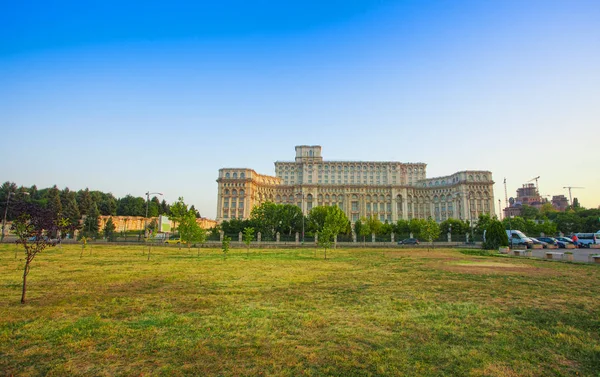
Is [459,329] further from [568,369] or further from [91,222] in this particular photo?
[91,222]

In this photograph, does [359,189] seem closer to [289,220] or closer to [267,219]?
[289,220]

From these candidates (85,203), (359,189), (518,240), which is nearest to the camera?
(518,240)

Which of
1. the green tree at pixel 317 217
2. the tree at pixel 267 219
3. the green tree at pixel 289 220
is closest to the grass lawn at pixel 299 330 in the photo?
the tree at pixel 267 219

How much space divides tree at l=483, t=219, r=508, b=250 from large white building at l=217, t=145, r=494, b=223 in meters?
77.8

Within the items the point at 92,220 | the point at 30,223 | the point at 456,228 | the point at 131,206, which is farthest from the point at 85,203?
the point at 456,228

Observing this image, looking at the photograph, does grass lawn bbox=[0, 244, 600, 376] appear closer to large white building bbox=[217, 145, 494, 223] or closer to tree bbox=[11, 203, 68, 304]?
tree bbox=[11, 203, 68, 304]

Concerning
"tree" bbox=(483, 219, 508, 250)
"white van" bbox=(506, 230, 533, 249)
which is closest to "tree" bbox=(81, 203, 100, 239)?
"tree" bbox=(483, 219, 508, 250)

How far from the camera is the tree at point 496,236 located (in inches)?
1414

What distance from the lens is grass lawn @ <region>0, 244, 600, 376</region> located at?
192 inches

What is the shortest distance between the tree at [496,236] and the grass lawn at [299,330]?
27433 mm

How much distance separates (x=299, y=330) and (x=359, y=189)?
116 meters

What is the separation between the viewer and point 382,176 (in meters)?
125

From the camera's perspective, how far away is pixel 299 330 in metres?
6.54

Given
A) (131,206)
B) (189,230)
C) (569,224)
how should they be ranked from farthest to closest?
1. (131,206)
2. (569,224)
3. (189,230)
